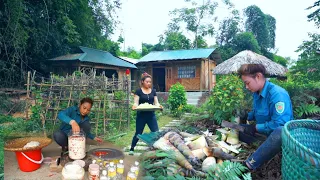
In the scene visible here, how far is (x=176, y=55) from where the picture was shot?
6.21 ft

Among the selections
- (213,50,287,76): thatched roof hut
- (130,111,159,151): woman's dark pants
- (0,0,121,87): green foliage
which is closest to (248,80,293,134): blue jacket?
(213,50,287,76): thatched roof hut

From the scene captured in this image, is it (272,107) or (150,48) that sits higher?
(150,48)

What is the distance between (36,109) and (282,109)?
1999 mm

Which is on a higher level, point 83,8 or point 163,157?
point 83,8

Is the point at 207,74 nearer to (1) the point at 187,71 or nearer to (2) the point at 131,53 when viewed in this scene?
(1) the point at 187,71

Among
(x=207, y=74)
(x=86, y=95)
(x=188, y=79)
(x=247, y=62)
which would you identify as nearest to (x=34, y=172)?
(x=86, y=95)

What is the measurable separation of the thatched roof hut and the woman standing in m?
0.66

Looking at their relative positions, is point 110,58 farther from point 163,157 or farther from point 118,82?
point 163,157

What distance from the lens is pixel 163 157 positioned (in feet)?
4.28

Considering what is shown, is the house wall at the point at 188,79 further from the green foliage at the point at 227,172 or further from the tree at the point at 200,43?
the green foliage at the point at 227,172

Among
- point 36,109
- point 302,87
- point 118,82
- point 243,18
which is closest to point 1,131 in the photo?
point 36,109

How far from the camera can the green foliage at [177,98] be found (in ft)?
6.38

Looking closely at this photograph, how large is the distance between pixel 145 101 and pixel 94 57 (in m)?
0.58

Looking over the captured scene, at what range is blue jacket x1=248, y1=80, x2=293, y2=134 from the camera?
1142mm
